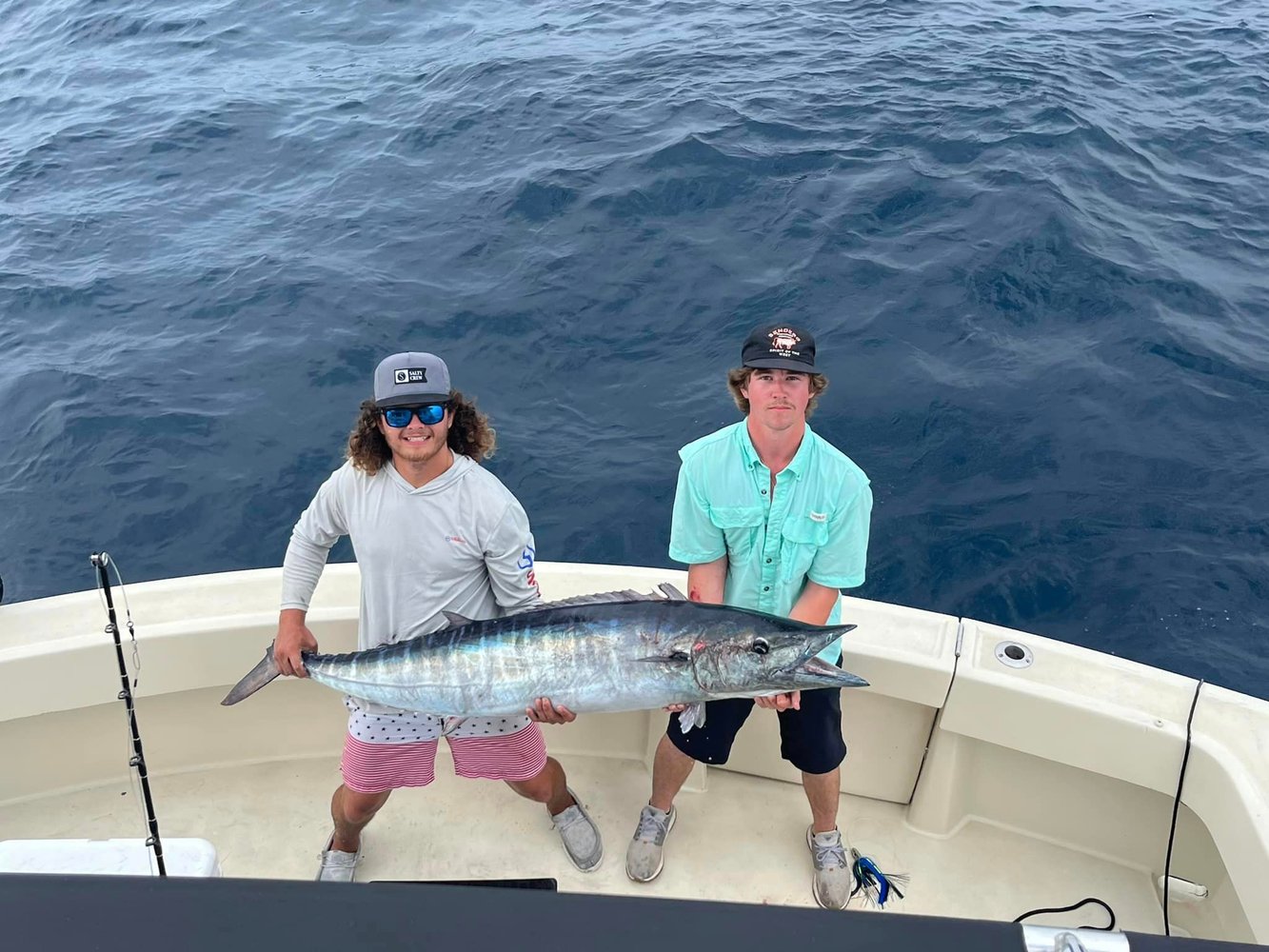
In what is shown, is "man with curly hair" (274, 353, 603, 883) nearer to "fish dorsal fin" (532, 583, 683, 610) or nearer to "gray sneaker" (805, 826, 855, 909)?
"fish dorsal fin" (532, 583, 683, 610)

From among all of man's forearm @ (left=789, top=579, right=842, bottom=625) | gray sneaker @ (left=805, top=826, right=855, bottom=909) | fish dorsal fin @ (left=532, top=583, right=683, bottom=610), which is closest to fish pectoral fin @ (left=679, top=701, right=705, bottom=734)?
fish dorsal fin @ (left=532, top=583, right=683, bottom=610)

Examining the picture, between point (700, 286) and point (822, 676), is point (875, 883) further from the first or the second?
point (700, 286)

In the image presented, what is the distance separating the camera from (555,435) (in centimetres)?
659

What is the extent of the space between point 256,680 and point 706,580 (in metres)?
1.57

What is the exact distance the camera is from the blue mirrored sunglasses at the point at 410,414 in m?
2.87

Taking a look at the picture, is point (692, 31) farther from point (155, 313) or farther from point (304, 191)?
point (155, 313)

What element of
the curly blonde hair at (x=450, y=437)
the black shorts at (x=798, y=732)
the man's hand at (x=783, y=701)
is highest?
the curly blonde hair at (x=450, y=437)

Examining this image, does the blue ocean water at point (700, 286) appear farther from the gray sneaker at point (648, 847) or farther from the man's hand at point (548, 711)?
the man's hand at point (548, 711)

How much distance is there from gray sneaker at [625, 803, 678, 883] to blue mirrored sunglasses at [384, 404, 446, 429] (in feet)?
5.88

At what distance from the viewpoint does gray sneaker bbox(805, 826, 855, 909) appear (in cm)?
343

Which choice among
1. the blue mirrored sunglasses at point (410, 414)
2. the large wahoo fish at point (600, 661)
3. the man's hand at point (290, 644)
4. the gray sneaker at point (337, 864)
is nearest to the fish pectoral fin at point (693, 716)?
the large wahoo fish at point (600, 661)

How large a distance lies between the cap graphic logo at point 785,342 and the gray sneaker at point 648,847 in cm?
191

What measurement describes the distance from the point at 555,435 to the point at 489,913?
5.52 m

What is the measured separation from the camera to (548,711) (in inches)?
114
